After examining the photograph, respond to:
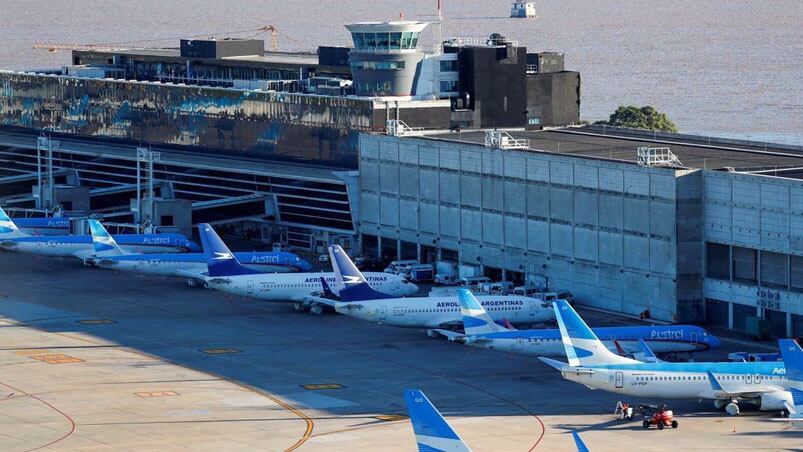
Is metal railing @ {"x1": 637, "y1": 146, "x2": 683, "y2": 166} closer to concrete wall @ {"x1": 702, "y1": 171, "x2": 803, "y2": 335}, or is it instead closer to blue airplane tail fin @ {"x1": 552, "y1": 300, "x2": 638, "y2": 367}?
concrete wall @ {"x1": 702, "y1": 171, "x2": 803, "y2": 335}

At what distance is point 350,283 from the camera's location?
145625 mm

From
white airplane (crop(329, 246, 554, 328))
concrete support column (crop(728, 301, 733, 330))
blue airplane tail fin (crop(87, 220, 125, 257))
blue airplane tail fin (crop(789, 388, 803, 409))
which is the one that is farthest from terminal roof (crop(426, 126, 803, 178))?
blue airplane tail fin (crop(789, 388, 803, 409))

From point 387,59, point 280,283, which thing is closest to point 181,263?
point 280,283

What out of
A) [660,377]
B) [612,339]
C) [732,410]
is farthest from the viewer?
[612,339]

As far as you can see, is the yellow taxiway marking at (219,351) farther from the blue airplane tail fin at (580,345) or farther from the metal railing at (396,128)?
the metal railing at (396,128)

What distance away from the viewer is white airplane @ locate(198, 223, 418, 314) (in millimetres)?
154000

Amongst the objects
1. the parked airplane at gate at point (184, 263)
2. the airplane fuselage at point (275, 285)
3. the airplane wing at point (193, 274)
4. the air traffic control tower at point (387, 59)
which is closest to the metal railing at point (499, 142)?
the airplane fuselage at point (275, 285)

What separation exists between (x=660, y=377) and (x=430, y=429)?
33.0 m

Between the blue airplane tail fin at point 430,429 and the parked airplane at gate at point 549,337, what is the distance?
4620 cm

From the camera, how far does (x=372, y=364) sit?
130 metres

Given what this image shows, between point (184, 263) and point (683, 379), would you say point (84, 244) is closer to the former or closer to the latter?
point (184, 263)

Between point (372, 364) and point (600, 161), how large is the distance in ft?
103

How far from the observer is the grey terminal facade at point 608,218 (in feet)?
455

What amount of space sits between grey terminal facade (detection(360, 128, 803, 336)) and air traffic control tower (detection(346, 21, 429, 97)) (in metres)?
11.7
